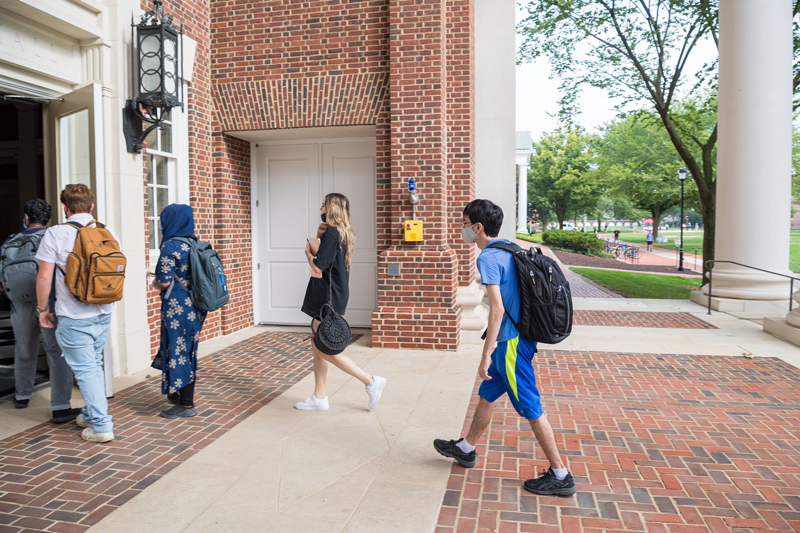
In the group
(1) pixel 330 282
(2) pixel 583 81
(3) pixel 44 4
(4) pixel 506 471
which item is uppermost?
(2) pixel 583 81

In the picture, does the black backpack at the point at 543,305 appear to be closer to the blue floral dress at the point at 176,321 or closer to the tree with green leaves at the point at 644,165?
the blue floral dress at the point at 176,321

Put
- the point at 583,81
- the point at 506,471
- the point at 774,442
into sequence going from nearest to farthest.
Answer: the point at 506,471 < the point at 774,442 < the point at 583,81

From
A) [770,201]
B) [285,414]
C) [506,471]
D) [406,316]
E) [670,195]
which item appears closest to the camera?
[506,471]

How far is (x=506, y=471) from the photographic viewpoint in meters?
3.81

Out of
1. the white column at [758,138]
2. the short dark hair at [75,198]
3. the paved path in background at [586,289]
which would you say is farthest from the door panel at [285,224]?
the paved path in background at [586,289]

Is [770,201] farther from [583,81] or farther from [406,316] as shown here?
[583,81]

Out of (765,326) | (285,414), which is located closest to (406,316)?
(285,414)

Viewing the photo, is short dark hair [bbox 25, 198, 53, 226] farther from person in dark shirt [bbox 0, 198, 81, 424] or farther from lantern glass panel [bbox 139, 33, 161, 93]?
lantern glass panel [bbox 139, 33, 161, 93]

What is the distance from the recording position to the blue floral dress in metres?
4.60

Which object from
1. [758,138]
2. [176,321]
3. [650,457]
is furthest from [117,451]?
[758,138]

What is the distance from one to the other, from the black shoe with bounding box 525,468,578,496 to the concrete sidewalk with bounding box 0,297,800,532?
0.05 m

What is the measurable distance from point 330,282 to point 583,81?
16.3m

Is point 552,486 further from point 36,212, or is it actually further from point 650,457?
point 36,212

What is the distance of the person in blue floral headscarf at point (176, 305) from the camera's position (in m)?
4.60
